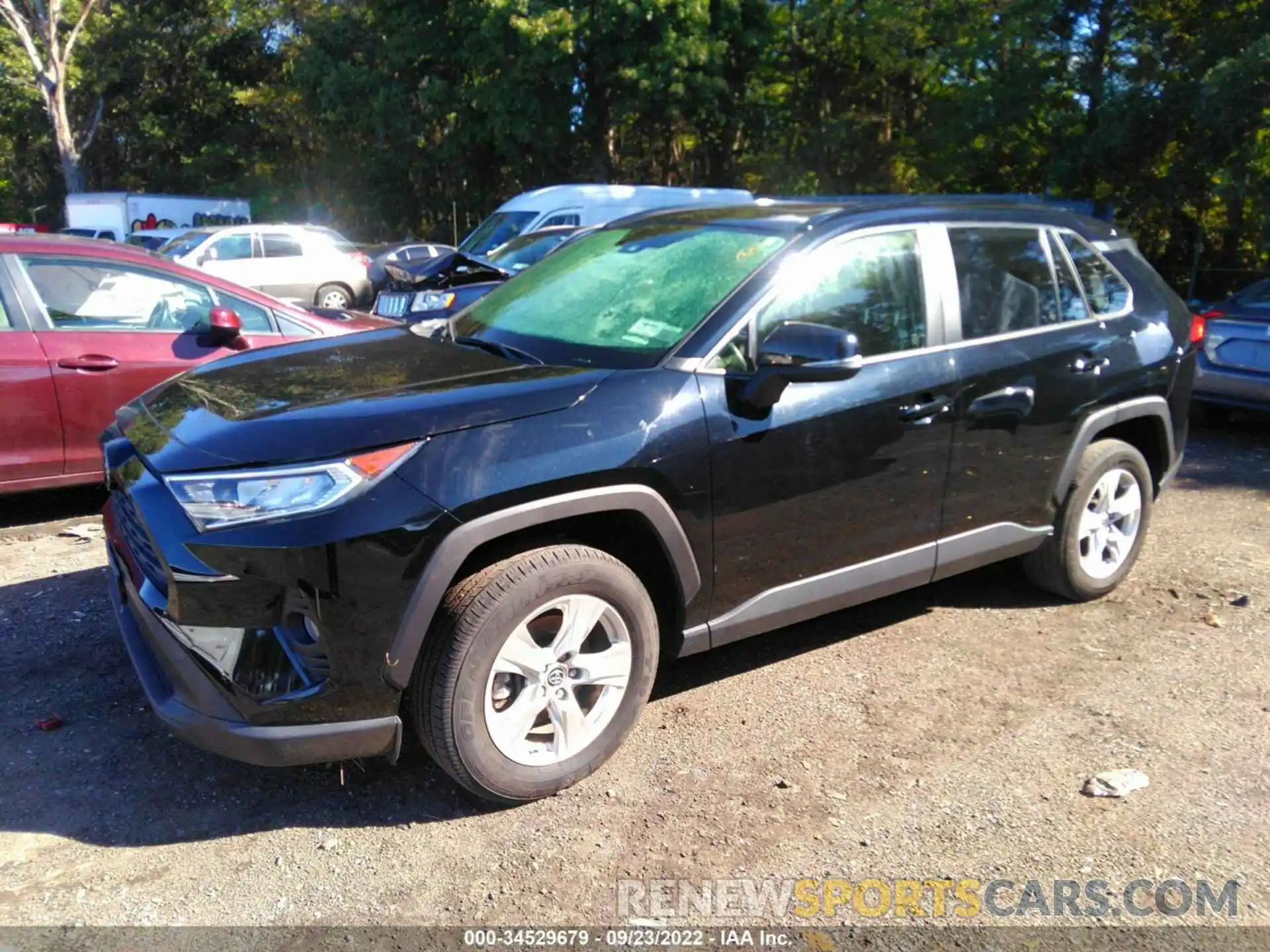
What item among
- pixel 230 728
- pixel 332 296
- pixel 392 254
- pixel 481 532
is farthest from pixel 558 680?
pixel 392 254

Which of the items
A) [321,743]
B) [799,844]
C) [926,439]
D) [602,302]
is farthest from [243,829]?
[926,439]

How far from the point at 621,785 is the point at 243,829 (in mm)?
1127

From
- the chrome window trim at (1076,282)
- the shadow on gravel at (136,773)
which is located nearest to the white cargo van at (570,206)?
the chrome window trim at (1076,282)

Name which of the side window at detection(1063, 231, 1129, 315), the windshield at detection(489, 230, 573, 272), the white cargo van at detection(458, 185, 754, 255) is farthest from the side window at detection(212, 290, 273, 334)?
the white cargo van at detection(458, 185, 754, 255)

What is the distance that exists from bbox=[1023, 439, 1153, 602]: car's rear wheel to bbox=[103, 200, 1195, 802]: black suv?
0.07 ft

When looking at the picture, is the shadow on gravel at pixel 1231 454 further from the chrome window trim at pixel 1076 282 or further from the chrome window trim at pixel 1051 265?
the chrome window trim at pixel 1051 265

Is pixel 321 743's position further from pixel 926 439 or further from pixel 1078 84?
pixel 1078 84

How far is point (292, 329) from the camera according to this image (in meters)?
6.08

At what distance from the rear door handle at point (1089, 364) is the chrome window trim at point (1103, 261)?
0.76 ft

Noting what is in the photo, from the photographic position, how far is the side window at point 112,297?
5.52 m

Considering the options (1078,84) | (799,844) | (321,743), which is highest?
(1078,84)

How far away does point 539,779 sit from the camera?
316 centimetres

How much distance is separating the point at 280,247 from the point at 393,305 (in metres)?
9.06

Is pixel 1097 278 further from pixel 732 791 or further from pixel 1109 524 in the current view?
pixel 732 791
